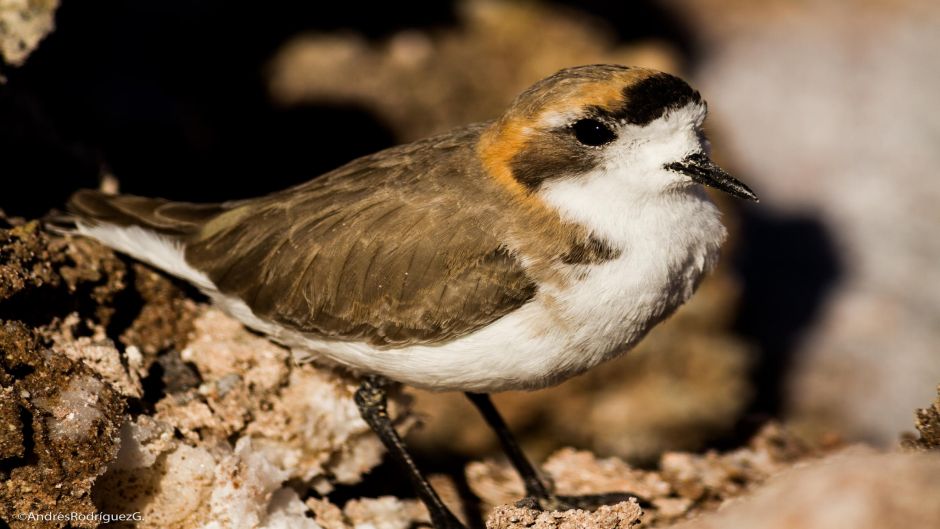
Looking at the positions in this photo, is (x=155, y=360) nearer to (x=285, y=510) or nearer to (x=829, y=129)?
(x=285, y=510)

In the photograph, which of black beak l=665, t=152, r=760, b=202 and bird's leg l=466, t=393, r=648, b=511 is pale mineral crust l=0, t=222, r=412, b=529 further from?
black beak l=665, t=152, r=760, b=202

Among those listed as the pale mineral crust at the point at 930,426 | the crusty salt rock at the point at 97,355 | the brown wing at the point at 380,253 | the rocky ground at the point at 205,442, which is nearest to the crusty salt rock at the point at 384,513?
the rocky ground at the point at 205,442

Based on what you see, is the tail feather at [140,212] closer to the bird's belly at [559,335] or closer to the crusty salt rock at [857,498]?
the bird's belly at [559,335]

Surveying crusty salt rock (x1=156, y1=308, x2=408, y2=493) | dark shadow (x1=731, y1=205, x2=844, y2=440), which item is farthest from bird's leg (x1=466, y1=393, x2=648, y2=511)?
dark shadow (x1=731, y1=205, x2=844, y2=440)

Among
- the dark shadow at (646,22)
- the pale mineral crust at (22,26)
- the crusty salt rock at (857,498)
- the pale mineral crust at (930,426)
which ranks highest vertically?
the dark shadow at (646,22)

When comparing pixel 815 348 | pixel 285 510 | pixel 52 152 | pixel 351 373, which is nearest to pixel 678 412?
pixel 815 348

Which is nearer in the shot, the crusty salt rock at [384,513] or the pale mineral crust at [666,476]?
the crusty salt rock at [384,513]
